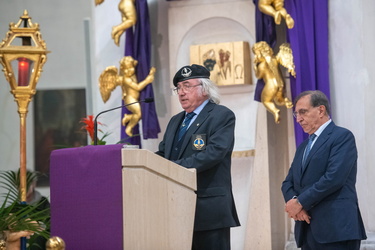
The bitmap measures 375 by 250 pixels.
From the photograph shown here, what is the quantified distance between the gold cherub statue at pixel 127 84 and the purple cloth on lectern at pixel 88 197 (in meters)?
3.57

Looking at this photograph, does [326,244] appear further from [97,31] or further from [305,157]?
[97,31]

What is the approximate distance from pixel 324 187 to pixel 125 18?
3.64 metres

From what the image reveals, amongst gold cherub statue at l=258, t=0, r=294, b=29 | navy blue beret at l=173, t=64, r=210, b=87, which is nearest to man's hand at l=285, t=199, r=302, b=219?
navy blue beret at l=173, t=64, r=210, b=87

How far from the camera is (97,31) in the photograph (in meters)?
8.38

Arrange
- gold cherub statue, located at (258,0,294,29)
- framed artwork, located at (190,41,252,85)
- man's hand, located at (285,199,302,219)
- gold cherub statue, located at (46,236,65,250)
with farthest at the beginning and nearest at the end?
framed artwork, located at (190,41,252,85) → gold cherub statue, located at (258,0,294,29) → man's hand, located at (285,199,302,219) → gold cherub statue, located at (46,236,65,250)

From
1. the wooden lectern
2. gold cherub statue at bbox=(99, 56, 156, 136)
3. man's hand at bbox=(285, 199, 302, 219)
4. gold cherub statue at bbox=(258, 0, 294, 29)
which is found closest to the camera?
the wooden lectern

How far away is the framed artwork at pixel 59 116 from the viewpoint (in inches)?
462

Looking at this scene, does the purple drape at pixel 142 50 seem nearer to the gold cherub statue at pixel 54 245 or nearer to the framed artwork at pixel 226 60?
the framed artwork at pixel 226 60

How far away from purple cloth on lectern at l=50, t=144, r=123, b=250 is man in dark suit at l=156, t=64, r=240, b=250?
0.74 m

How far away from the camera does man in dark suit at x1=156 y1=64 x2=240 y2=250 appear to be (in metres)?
4.64

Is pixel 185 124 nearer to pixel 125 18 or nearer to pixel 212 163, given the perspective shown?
pixel 212 163

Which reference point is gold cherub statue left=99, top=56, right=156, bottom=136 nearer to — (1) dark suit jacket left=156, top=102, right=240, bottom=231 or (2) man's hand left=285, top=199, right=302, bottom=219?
(1) dark suit jacket left=156, top=102, right=240, bottom=231

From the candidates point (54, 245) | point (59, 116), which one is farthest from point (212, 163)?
point (59, 116)

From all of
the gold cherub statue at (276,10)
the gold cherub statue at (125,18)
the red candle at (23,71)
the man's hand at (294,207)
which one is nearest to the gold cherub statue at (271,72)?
the gold cherub statue at (276,10)
